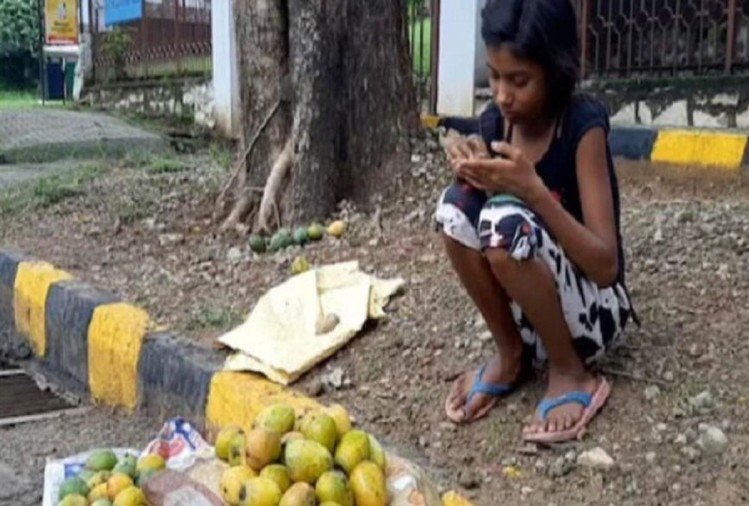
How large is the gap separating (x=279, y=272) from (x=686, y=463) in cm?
190

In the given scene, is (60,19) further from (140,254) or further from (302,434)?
(302,434)

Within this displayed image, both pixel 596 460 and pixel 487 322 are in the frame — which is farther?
pixel 487 322

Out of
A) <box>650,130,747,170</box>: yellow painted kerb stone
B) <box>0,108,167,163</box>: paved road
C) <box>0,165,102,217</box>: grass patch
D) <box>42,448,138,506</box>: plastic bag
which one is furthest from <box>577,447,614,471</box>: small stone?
<box>0,108,167,163</box>: paved road

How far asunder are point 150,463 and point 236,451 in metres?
0.22

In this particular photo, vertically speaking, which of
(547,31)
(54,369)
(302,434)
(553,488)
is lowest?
(54,369)

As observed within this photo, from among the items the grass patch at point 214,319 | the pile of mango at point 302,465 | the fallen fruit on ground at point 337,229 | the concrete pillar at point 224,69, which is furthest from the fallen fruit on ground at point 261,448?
the concrete pillar at point 224,69

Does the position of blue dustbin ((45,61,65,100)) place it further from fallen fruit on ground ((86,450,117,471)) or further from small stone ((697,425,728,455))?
small stone ((697,425,728,455))

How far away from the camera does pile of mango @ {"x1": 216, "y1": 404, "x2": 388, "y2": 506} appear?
1.93 m

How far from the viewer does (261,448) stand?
201 cm

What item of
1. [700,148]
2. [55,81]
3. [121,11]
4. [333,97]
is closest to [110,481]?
[333,97]

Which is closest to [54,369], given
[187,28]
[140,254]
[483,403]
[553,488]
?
[140,254]

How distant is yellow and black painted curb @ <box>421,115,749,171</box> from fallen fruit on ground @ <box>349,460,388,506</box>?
3140 mm

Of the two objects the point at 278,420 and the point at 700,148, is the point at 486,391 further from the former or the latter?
the point at 700,148

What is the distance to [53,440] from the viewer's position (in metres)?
3.15
